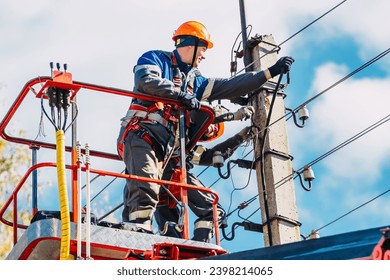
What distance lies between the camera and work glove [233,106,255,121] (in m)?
11.4

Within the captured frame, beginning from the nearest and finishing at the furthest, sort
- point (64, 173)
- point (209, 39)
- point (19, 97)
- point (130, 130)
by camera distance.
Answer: point (64, 173), point (19, 97), point (130, 130), point (209, 39)

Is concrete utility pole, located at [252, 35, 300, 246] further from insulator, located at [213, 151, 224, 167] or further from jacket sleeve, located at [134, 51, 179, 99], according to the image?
jacket sleeve, located at [134, 51, 179, 99]

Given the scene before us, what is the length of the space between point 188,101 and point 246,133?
5.41 ft

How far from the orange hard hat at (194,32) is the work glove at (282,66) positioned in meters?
0.79

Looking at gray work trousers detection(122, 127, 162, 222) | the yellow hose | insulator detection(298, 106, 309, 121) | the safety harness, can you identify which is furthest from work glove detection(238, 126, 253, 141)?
the yellow hose

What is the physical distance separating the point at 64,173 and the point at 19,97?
1527 mm

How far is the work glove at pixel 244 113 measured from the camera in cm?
1142

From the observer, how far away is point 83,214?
29.7ft

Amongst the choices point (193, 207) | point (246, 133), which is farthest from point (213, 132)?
point (193, 207)

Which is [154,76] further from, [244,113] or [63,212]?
[63,212]

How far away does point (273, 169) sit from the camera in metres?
11.0
